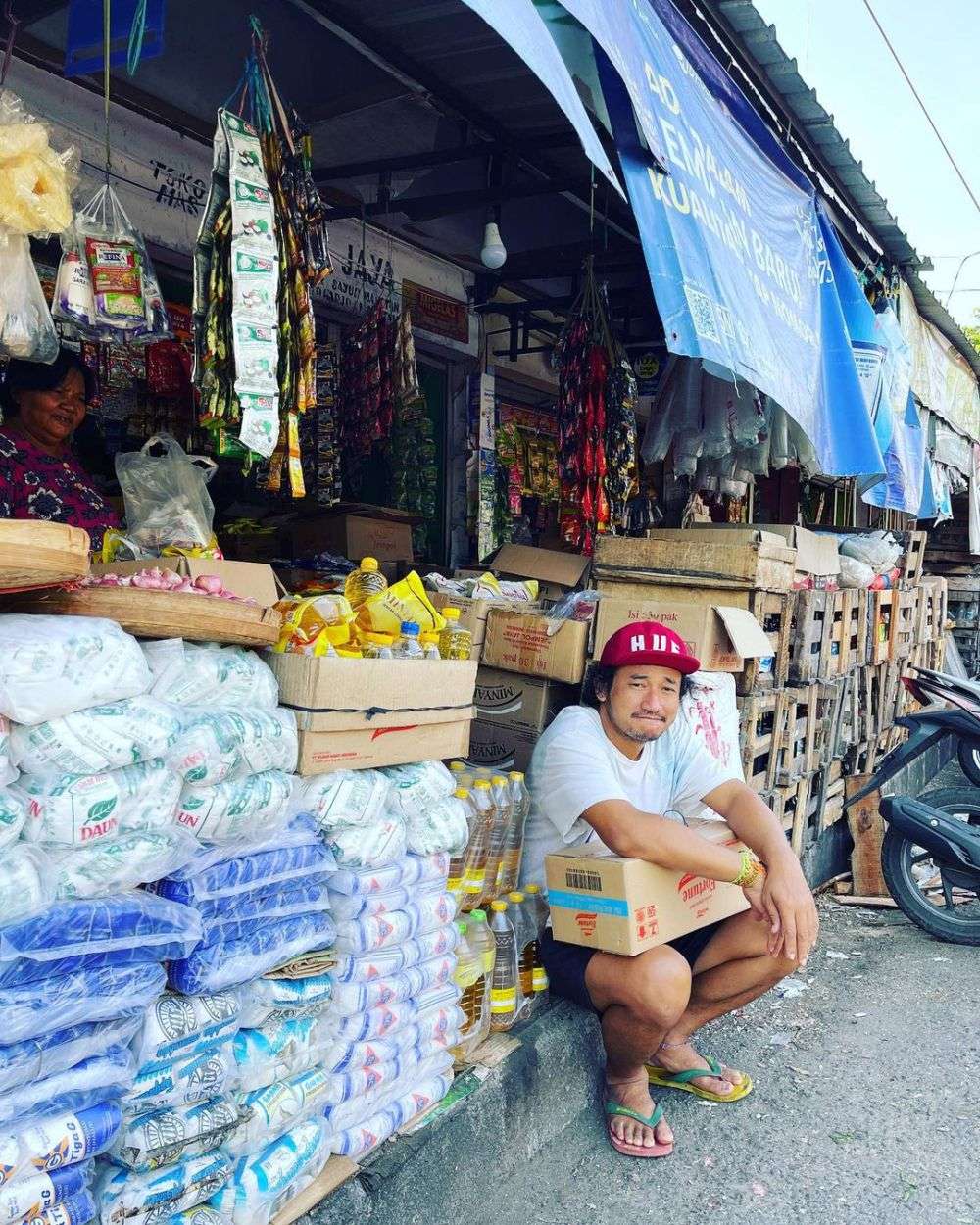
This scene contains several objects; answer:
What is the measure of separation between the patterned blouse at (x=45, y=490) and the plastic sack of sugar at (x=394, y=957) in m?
2.00

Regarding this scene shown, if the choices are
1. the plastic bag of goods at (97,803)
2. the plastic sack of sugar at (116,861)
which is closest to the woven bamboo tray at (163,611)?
the plastic bag of goods at (97,803)

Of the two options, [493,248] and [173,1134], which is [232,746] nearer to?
[173,1134]

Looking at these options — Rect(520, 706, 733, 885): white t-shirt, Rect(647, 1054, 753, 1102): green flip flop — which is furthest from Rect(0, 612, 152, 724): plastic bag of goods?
Rect(647, 1054, 753, 1102): green flip flop

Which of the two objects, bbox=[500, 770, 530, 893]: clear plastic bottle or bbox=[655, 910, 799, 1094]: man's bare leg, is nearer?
bbox=[655, 910, 799, 1094]: man's bare leg

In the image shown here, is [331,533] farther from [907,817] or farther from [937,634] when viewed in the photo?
[937,634]

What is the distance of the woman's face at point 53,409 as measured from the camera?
3.74 meters

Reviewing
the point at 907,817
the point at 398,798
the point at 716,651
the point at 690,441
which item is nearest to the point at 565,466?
the point at 690,441

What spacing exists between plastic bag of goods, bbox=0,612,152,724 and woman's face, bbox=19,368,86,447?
6.71 ft

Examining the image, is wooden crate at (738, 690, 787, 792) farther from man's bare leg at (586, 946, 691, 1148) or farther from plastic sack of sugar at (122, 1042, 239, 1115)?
plastic sack of sugar at (122, 1042, 239, 1115)

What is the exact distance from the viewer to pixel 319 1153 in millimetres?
2322

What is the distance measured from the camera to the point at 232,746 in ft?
7.17

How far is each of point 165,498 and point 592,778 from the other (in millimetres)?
1944

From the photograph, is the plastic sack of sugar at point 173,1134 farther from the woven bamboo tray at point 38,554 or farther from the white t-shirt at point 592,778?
the white t-shirt at point 592,778

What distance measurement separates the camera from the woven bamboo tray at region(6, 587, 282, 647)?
2.07 meters
